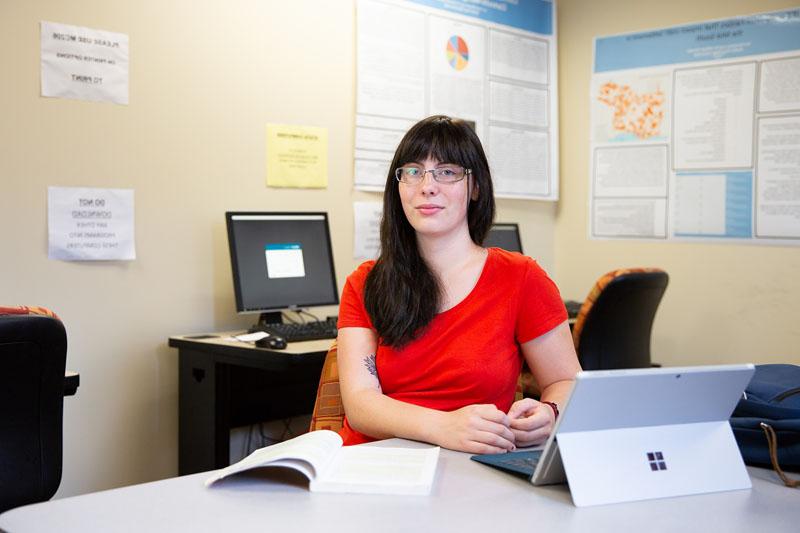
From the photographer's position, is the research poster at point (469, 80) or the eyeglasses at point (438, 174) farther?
the research poster at point (469, 80)

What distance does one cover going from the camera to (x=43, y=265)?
2695mm

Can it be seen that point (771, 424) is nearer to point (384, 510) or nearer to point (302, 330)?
point (384, 510)

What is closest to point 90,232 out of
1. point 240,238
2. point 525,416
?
point 240,238

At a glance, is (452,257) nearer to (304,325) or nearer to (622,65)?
(304,325)

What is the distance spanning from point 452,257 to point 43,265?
1.43 m

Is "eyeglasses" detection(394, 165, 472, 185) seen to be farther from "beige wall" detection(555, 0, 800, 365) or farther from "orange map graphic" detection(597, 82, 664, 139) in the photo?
"orange map graphic" detection(597, 82, 664, 139)

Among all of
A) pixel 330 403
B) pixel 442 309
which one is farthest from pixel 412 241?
pixel 330 403

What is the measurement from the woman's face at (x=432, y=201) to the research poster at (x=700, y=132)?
214cm

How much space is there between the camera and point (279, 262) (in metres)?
3.13

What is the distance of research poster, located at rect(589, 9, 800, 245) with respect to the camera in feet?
11.6

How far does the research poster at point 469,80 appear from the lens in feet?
11.6

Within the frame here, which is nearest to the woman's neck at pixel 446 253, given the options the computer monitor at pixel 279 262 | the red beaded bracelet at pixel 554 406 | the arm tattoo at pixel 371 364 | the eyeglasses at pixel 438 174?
the eyeglasses at pixel 438 174

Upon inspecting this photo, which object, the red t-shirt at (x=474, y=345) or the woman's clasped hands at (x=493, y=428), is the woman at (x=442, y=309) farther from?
the woman's clasped hands at (x=493, y=428)

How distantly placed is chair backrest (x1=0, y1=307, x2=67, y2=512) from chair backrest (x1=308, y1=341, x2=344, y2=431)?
1.73 ft
